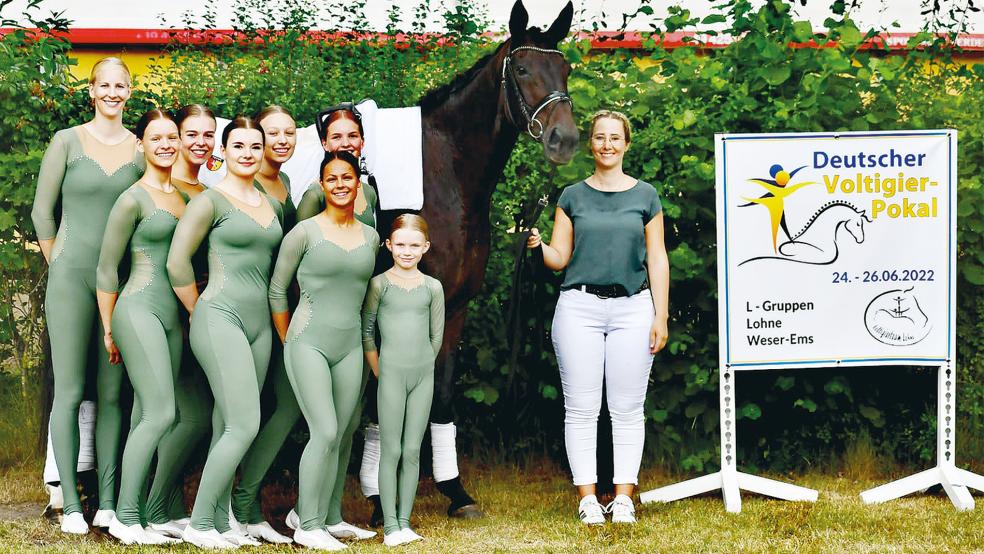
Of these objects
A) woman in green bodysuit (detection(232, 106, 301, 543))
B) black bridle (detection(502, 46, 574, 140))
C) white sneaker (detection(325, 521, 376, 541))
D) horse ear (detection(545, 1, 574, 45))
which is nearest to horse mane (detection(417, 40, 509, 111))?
black bridle (detection(502, 46, 574, 140))

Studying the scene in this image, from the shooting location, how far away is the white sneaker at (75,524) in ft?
14.2

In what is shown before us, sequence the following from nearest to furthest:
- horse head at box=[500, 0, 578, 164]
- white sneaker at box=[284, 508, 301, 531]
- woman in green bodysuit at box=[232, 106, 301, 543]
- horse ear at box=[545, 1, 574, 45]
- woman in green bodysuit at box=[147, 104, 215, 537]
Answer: woman in green bodysuit at box=[147, 104, 215, 537] < woman in green bodysuit at box=[232, 106, 301, 543] < white sneaker at box=[284, 508, 301, 531] < horse head at box=[500, 0, 578, 164] < horse ear at box=[545, 1, 574, 45]

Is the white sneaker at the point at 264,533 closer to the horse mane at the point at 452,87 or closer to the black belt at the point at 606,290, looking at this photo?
the black belt at the point at 606,290

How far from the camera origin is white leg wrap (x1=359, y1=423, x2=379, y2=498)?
15.6 ft

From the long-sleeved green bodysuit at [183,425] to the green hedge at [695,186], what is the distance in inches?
63.3

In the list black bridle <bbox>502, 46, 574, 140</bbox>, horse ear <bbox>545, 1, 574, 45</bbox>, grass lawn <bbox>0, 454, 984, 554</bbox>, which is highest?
horse ear <bbox>545, 1, 574, 45</bbox>

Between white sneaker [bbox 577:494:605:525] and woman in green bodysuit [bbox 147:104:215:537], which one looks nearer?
woman in green bodysuit [bbox 147:104:215:537]

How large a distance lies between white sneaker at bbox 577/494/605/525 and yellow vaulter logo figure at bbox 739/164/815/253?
157 cm

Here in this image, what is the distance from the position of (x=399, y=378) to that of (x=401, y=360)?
0.08 meters

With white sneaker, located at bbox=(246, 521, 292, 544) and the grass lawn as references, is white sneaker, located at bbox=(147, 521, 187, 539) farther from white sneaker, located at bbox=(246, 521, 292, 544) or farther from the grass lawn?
white sneaker, located at bbox=(246, 521, 292, 544)

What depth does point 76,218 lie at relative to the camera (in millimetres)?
4309

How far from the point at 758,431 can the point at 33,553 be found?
3.77 meters

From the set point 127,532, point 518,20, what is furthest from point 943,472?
point 127,532

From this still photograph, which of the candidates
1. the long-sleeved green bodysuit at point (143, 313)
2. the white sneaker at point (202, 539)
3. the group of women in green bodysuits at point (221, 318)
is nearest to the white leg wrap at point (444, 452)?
the group of women in green bodysuits at point (221, 318)
